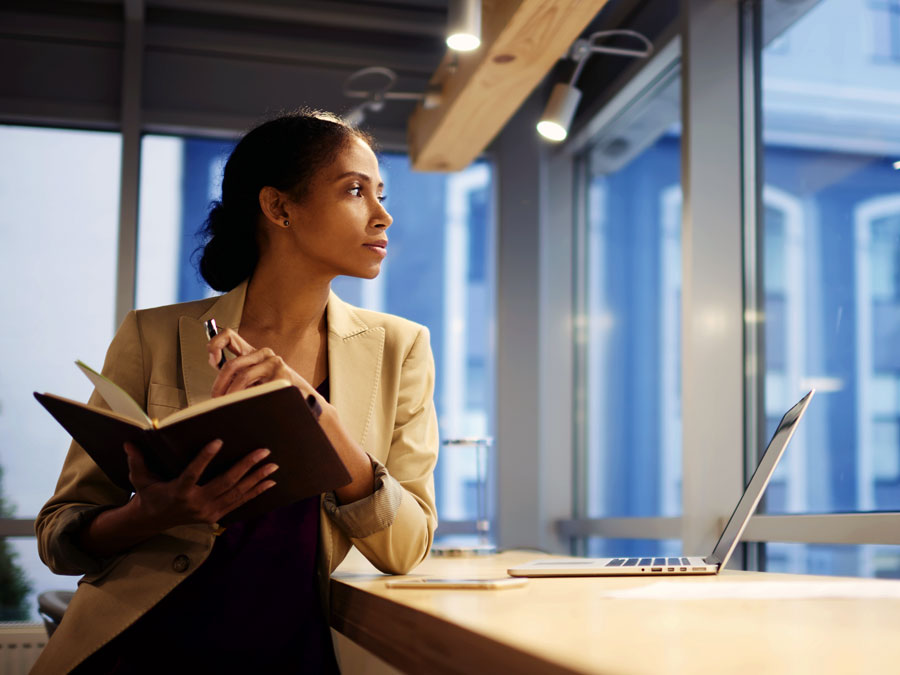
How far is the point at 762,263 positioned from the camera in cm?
303

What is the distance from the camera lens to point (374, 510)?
1441 millimetres

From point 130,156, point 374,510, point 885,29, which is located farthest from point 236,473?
point 130,156

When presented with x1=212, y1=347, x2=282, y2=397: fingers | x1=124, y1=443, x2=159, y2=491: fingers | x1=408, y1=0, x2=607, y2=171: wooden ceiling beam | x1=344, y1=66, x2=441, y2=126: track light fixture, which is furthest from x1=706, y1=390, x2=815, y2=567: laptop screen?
x1=344, y1=66, x2=441, y2=126: track light fixture

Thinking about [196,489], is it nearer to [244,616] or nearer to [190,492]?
[190,492]

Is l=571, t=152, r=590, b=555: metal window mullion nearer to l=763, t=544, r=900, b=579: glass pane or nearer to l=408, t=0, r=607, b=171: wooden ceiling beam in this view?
l=408, t=0, r=607, b=171: wooden ceiling beam

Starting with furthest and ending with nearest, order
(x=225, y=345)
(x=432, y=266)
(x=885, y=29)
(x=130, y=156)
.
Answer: (x=432, y=266)
(x=130, y=156)
(x=885, y=29)
(x=225, y=345)

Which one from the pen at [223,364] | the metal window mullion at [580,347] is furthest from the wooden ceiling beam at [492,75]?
the pen at [223,364]

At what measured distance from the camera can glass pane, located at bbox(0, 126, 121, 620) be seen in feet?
13.4

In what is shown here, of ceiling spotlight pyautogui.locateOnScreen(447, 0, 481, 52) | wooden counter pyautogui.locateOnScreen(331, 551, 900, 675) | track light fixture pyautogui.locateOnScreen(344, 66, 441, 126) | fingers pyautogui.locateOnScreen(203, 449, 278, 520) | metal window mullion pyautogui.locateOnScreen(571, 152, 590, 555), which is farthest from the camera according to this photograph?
metal window mullion pyautogui.locateOnScreen(571, 152, 590, 555)

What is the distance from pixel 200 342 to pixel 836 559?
1.84m

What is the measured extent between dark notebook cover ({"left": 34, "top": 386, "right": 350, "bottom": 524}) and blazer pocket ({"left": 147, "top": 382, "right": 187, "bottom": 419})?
19 centimetres

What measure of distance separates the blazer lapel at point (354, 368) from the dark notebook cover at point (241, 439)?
0.26 metres

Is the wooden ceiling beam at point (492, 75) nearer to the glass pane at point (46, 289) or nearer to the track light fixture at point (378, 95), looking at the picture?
the track light fixture at point (378, 95)

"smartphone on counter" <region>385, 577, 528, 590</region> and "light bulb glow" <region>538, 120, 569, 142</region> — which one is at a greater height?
"light bulb glow" <region>538, 120, 569, 142</region>
